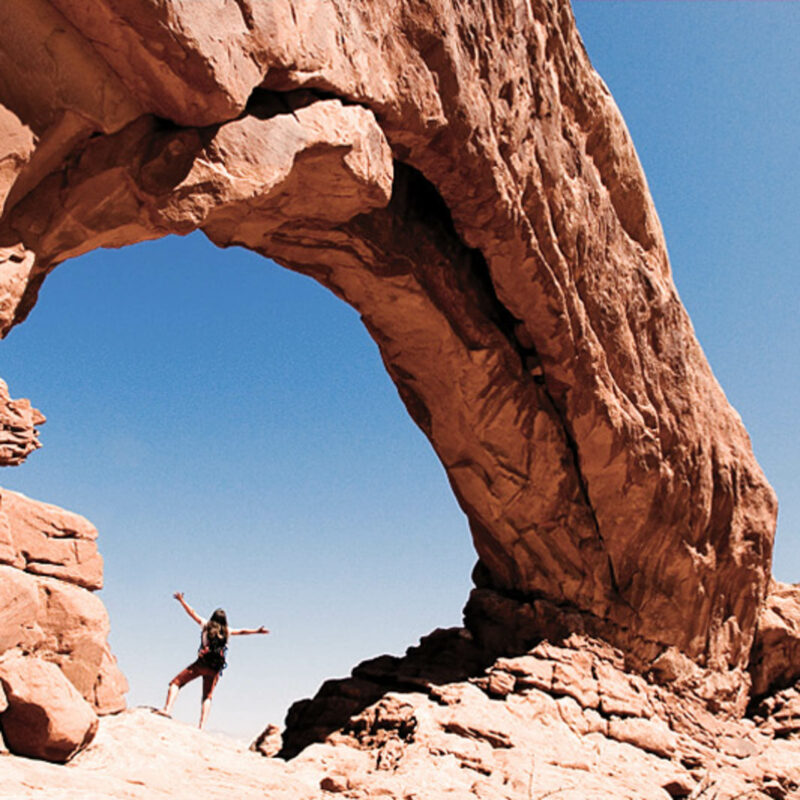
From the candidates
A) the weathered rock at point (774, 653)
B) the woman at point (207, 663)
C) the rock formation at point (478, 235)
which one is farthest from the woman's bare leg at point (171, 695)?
the weathered rock at point (774, 653)

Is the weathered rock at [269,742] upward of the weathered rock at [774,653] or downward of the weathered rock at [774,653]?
downward

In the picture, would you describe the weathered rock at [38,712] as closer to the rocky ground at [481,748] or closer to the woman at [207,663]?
the rocky ground at [481,748]

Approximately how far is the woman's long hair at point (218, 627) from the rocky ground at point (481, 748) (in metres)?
1.10

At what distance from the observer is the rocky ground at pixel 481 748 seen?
5711 mm

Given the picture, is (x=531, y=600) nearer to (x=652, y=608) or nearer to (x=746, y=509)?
(x=652, y=608)

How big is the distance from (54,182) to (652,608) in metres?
10.2

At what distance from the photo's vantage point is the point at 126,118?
5.08 metres

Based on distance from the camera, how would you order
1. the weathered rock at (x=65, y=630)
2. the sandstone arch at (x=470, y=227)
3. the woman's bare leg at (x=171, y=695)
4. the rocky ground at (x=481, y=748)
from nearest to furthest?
the sandstone arch at (x=470, y=227) < the weathered rock at (x=65, y=630) < the rocky ground at (x=481, y=748) < the woman's bare leg at (x=171, y=695)

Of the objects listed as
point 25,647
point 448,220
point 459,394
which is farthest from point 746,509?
point 25,647

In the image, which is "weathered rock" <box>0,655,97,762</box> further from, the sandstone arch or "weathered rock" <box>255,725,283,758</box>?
"weathered rock" <box>255,725,283,758</box>

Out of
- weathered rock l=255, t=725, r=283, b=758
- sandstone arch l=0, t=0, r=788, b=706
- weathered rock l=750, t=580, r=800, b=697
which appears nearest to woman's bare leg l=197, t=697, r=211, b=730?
weathered rock l=255, t=725, r=283, b=758

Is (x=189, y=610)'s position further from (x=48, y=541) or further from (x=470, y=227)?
(x=470, y=227)

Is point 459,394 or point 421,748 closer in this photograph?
point 421,748

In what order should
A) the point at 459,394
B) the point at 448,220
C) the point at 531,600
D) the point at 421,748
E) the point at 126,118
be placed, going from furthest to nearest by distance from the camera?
the point at 531,600 < the point at 459,394 < the point at 448,220 < the point at 421,748 < the point at 126,118
